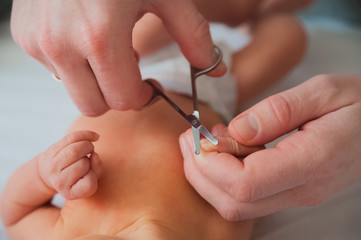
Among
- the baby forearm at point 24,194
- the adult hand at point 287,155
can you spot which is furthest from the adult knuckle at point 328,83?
the baby forearm at point 24,194

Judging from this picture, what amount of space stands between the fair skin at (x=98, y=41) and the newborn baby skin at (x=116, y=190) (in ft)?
0.29

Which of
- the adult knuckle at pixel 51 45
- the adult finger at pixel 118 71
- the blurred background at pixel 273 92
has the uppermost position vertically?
the adult knuckle at pixel 51 45

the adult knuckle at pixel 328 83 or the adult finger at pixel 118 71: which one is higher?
the adult finger at pixel 118 71

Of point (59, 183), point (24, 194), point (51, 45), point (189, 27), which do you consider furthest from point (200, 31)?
point (24, 194)

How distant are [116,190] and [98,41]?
11.8 inches

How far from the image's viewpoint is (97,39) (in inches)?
24.6

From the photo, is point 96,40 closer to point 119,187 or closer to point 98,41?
point 98,41

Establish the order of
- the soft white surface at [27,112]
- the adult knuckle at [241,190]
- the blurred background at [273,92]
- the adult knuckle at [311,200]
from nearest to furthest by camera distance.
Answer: the adult knuckle at [241,190] → the adult knuckle at [311,200] → the blurred background at [273,92] → the soft white surface at [27,112]

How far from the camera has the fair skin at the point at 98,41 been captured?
630 mm

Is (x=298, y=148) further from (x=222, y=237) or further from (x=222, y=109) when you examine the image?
(x=222, y=109)

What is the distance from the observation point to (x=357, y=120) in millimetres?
669

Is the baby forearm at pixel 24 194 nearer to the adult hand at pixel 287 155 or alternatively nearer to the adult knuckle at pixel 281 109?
the adult hand at pixel 287 155

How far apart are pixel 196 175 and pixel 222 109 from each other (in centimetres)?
38

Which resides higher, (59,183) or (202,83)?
(59,183)
